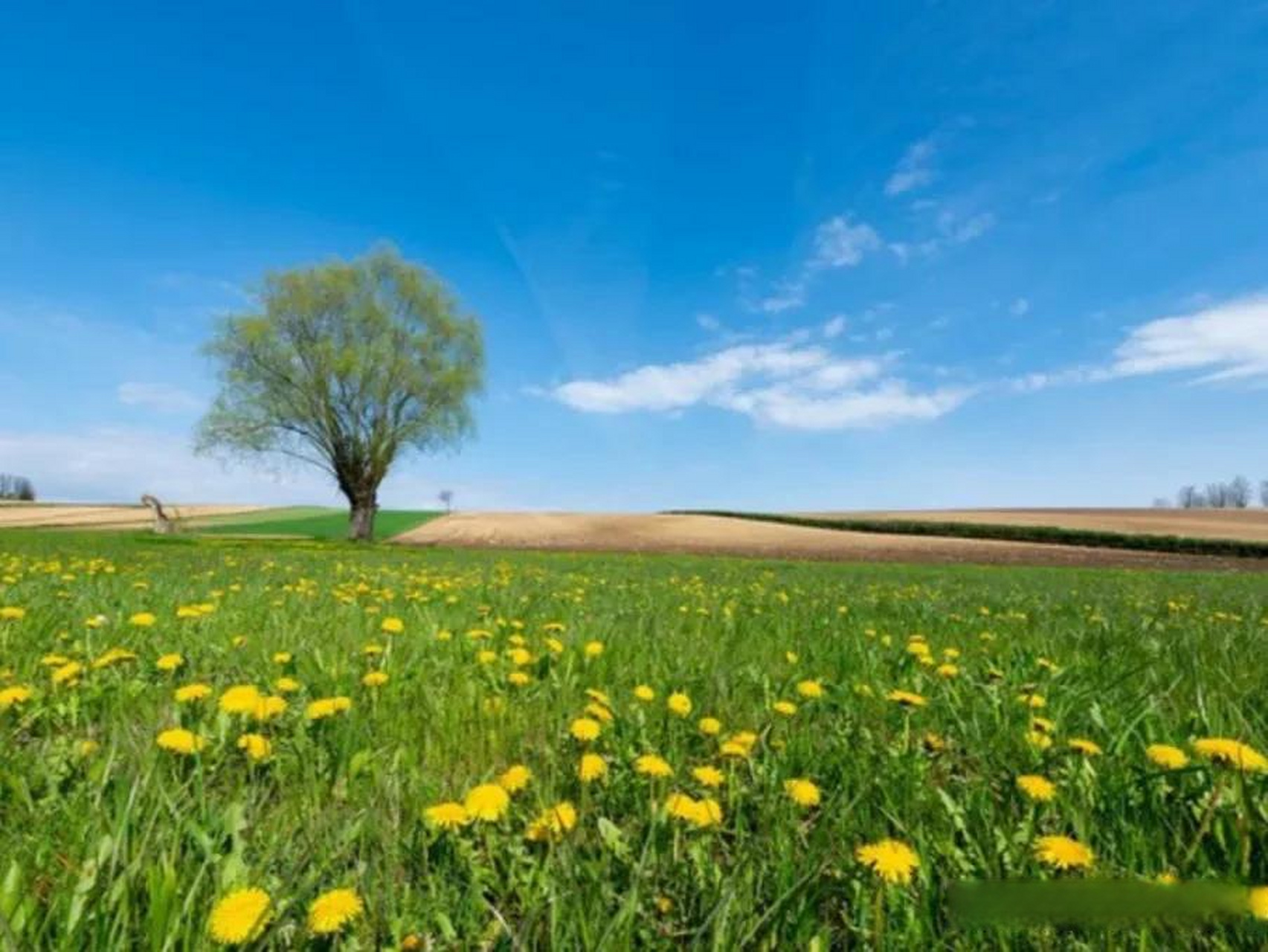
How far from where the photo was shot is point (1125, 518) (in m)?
58.5

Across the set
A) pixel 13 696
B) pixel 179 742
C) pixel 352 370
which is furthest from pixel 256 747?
pixel 352 370

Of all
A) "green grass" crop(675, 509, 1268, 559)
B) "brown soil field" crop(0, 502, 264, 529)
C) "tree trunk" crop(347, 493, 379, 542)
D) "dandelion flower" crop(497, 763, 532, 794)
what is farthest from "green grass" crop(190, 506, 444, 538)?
"dandelion flower" crop(497, 763, 532, 794)

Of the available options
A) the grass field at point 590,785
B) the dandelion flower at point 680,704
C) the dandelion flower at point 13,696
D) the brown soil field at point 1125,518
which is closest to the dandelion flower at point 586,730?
the grass field at point 590,785

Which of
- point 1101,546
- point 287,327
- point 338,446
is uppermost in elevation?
point 287,327

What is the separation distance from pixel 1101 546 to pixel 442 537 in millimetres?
38950

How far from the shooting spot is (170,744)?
2.12m

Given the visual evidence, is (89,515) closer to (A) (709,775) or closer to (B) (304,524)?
(B) (304,524)

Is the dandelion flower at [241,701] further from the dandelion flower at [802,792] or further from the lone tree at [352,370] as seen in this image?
the lone tree at [352,370]

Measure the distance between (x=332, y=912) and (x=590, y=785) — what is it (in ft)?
3.19

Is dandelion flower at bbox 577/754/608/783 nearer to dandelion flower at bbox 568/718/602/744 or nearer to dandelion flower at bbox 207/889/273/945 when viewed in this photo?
dandelion flower at bbox 568/718/602/744

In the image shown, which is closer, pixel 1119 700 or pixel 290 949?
pixel 290 949

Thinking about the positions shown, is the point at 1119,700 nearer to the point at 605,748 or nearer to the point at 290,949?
the point at 605,748

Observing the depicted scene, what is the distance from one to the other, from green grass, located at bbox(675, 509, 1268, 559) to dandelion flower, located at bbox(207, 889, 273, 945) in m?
49.4

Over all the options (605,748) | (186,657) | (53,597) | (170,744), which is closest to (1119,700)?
(605,748)
